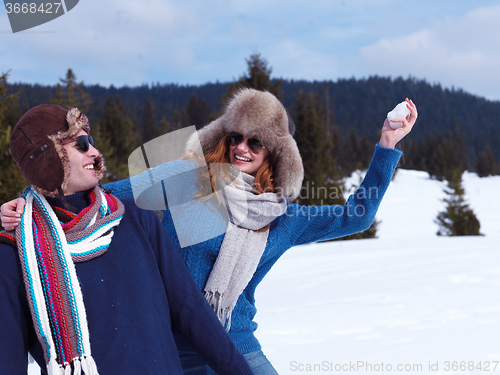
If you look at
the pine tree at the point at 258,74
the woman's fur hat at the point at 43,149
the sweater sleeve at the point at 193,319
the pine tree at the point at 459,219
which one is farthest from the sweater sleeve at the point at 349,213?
the pine tree at the point at 459,219

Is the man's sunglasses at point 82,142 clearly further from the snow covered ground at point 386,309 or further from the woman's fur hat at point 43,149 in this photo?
the snow covered ground at point 386,309

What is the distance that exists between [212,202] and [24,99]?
3409 inches

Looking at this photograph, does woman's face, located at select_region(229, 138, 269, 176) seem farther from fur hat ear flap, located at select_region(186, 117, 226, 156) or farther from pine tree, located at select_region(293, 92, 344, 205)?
pine tree, located at select_region(293, 92, 344, 205)

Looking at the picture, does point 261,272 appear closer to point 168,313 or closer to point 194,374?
point 194,374

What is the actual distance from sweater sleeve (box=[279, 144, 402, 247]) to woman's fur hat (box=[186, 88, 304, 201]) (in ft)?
0.70

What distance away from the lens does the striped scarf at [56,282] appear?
55.6 inches

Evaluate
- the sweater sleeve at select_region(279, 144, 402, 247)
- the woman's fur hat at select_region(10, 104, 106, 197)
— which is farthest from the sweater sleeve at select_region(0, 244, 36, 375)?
the sweater sleeve at select_region(279, 144, 402, 247)

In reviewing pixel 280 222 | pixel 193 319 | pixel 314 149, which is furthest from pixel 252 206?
pixel 314 149

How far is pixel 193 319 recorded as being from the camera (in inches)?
68.3

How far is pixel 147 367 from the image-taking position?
1.57m

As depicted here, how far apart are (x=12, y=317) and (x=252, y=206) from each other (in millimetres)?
1305

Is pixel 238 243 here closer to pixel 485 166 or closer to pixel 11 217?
pixel 11 217

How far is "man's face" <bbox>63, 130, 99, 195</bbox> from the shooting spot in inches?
62.5

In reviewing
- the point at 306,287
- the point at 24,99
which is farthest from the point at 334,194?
the point at 24,99
